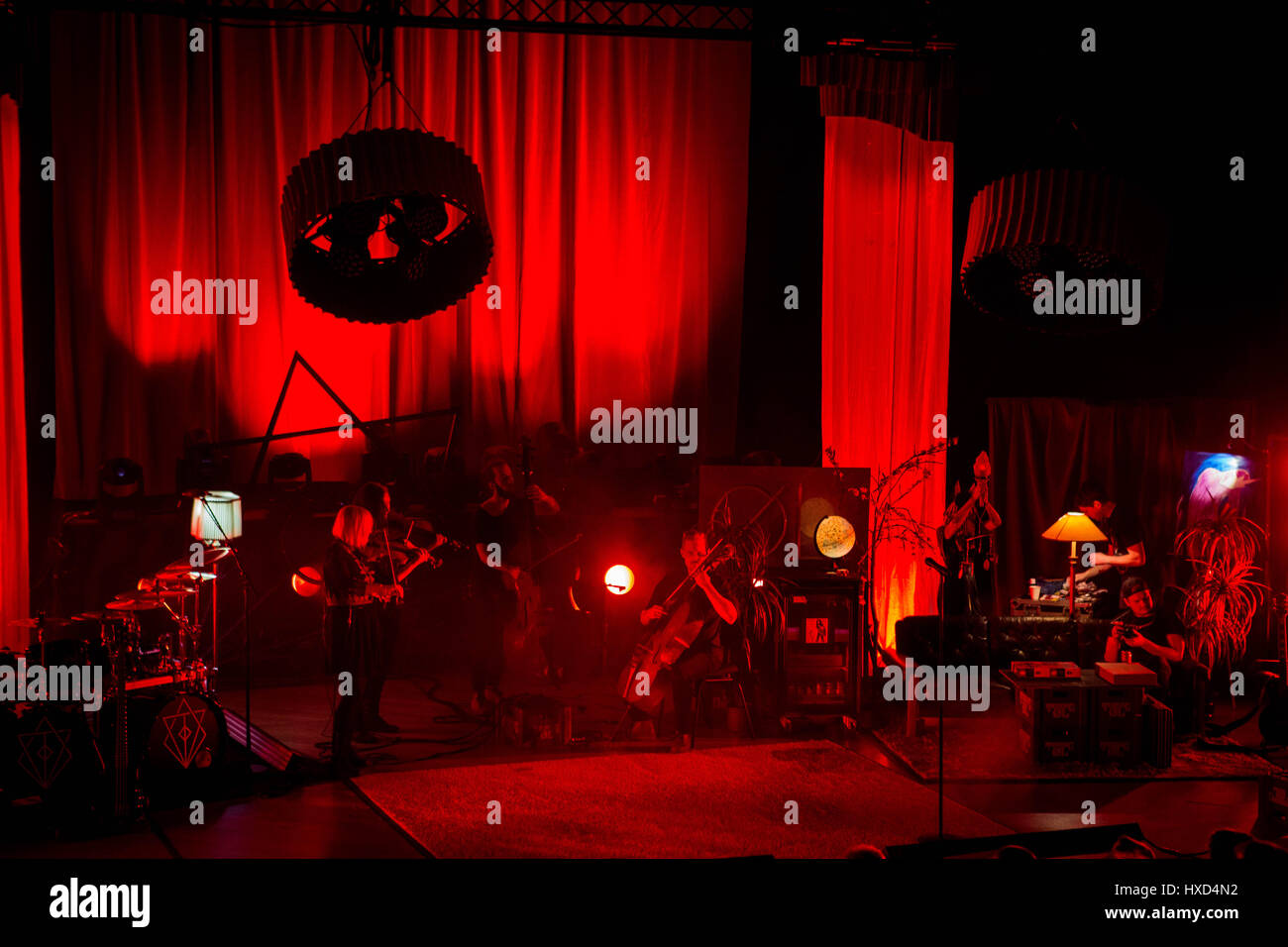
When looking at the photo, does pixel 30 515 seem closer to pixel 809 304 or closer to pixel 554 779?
pixel 554 779

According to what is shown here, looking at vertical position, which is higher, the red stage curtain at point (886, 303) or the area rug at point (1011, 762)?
the red stage curtain at point (886, 303)

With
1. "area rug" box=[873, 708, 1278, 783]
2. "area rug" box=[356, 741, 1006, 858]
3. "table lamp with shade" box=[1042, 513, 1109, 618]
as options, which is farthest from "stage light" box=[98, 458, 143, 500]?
"table lamp with shade" box=[1042, 513, 1109, 618]

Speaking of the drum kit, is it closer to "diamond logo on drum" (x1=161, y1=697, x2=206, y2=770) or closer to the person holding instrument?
"diamond logo on drum" (x1=161, y1=697, x2=206, y2=770)

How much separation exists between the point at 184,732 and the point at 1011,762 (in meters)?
4.37

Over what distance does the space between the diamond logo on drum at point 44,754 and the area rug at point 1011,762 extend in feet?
13.9

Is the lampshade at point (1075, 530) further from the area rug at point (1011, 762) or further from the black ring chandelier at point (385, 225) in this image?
the black ring chandelier at point (385, 225)

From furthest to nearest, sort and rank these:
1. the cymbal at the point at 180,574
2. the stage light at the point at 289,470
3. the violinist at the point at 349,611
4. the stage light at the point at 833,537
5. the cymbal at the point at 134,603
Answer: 1. the stage light at the point at 289,470
2. the stage light at the point at 833,537
3. the violinist at the point at 349,611
4. the cymbal at the point at 180,574
5. the cymbal at the point at 134,603

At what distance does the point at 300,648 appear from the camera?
860 cm

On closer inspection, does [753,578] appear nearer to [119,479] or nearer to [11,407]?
[119,479]

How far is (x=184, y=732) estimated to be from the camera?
5.87 meters

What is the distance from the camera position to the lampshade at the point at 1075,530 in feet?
26.8

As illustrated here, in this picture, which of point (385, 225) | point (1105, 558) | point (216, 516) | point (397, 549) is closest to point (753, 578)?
point (397, 549)

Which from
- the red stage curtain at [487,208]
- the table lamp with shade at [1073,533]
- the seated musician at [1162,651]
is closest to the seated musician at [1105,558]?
the table lamp with shade at [1073,533]

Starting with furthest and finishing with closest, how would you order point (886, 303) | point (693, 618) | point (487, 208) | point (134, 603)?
point (487, 208) < point (886, 303) < point (693, 618) < point (134, 603)
